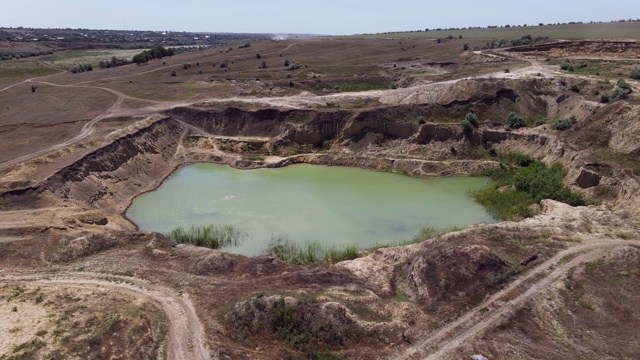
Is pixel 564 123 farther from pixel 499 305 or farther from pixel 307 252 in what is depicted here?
pixel 307 252

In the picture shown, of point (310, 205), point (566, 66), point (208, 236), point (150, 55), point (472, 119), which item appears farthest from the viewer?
point (150, 55)

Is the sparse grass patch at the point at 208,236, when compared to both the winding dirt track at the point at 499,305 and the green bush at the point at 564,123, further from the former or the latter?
the green bush at the point at 564,123

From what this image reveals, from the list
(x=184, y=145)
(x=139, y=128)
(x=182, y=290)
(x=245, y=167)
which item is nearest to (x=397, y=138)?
(x=245, y=167)

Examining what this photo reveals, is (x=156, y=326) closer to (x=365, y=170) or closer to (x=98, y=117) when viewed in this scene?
(x=365, y=170)

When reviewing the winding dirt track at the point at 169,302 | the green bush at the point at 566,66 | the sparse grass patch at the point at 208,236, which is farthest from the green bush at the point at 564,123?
the winding dirt track at the point at 169,302

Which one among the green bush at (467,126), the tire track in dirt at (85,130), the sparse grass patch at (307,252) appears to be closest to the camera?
the sparse grass patch at (307,252)

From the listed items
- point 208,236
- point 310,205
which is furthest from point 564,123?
point 208,236
